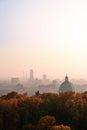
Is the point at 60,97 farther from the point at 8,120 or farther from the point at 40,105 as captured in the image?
the point at 8,120

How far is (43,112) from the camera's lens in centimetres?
5822

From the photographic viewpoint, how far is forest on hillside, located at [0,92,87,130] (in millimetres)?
55500

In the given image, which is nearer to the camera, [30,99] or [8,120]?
[8,120]

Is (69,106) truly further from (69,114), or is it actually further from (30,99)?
(30,99)

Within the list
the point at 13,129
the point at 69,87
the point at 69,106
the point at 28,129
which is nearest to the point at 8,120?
the point at 13,129

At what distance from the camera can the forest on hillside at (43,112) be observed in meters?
55.5

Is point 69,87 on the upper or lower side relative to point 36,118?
upper

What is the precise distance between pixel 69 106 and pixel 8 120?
8.75m

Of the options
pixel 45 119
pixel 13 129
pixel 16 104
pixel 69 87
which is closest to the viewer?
pixel 45 119

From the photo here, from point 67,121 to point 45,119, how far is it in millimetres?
6726

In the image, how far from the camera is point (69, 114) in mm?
57281

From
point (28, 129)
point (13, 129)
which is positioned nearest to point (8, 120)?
point (13, 129)

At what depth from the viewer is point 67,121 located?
185 ft

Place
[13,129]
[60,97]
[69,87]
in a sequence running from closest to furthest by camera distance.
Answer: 1. [13,129]
2. [60,97]
3. [69,87]
